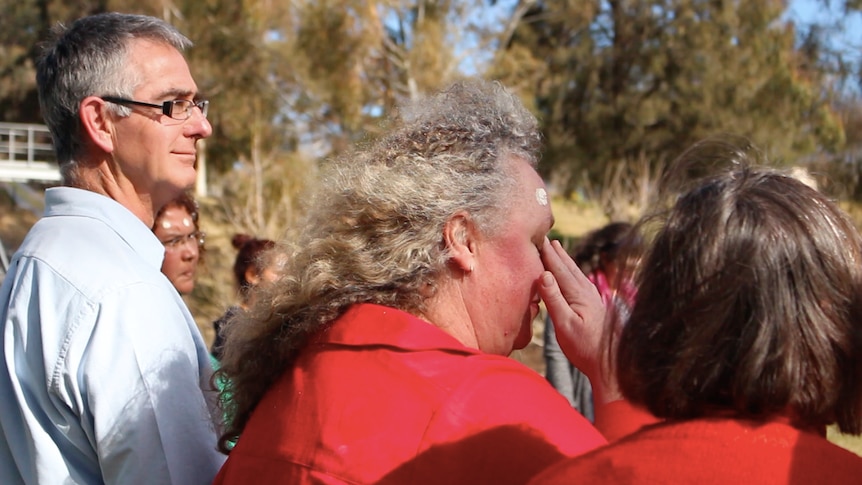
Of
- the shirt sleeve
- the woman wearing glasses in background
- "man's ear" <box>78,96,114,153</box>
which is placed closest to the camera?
the shirt sleeve

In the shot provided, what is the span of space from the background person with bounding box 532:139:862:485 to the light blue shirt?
0.75 metres

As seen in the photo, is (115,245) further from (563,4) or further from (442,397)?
A: (563,4)

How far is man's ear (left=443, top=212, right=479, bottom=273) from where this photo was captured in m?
1.61

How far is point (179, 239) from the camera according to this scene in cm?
371

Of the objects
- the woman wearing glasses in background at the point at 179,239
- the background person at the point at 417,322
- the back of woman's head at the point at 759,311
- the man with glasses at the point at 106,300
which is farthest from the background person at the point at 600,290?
the back of woman's head at the point at 759,311

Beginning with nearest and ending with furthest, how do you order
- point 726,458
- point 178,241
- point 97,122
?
point 726,458
point 97,122
point 178,241

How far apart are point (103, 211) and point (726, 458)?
1327mm

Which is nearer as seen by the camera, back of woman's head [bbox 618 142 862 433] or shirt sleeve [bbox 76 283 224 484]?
back of woman's head [bbox 618 142 862 433]

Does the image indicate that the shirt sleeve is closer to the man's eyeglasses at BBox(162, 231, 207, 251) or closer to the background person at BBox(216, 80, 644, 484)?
the background person at BBox(216, 80, 644, 484)

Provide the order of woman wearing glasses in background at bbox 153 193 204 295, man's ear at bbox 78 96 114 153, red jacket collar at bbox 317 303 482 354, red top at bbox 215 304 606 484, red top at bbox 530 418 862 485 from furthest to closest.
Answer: woman wearing glasses in background at bbox 153 193 204 295 < man's ear at bbox 78 96 114 153 < red jacket collar at bbox 317 303 482 354 < red top at bbox 215 304 606 484 < red top at bbox 530 418 862 485

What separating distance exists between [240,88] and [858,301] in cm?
1720

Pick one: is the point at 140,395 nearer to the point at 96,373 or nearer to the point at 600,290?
the point at 96,373

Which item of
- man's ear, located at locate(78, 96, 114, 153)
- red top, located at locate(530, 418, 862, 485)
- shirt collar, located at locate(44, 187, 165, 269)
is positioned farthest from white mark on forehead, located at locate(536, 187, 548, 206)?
man's ear, located at locate(78, 96, 114, 153)

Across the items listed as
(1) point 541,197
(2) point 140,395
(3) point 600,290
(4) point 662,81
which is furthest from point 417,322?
(4) point 662,81
